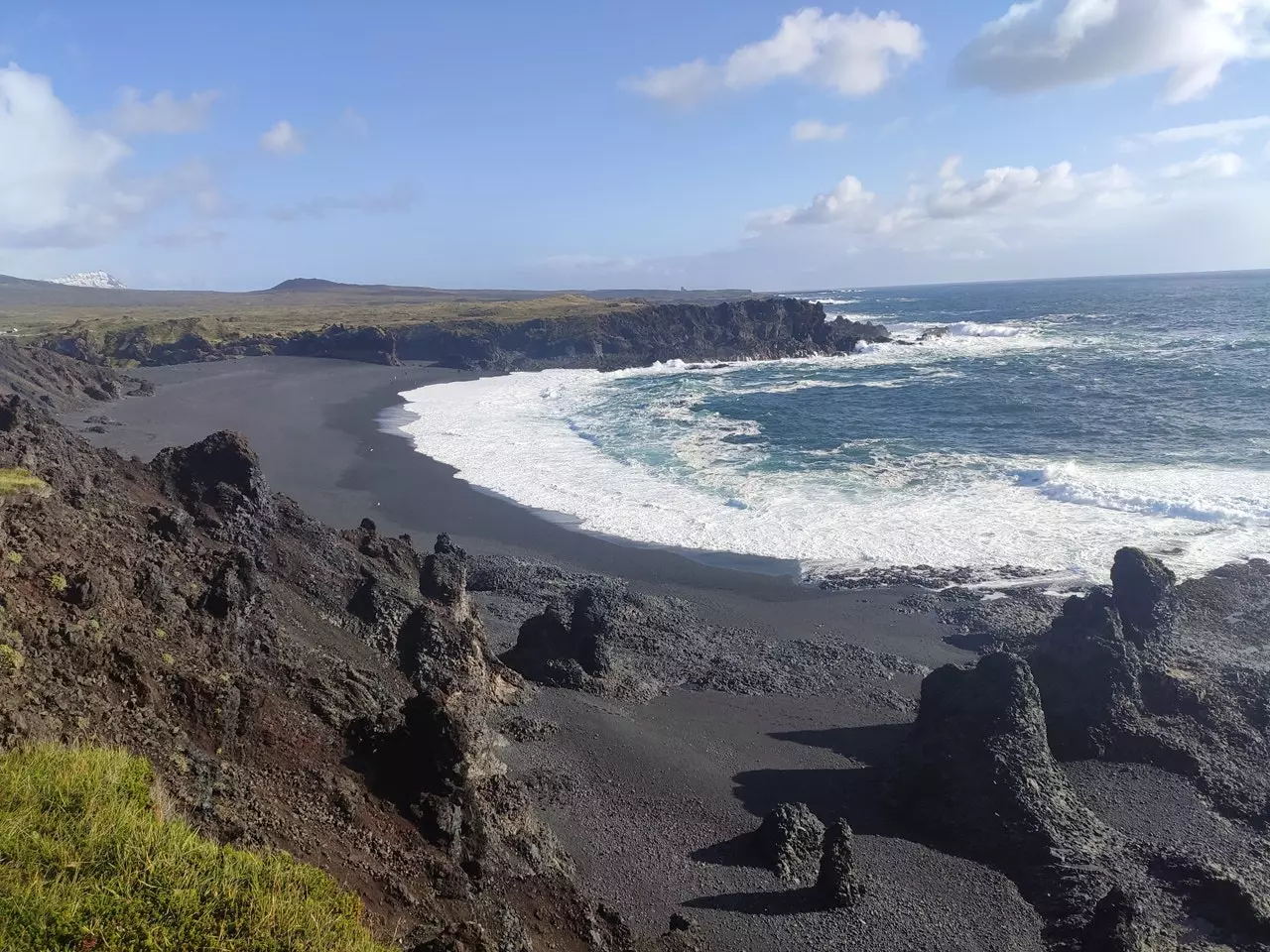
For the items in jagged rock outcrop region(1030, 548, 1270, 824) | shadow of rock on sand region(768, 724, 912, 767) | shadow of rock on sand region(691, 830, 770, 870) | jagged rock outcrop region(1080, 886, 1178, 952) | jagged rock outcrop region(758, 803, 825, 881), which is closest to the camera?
jagged rock outcrop region(1080, 886, 1178, 952)

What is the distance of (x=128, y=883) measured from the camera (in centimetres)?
539

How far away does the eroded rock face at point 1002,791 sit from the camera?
11.4m

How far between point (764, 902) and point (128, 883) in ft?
26.5

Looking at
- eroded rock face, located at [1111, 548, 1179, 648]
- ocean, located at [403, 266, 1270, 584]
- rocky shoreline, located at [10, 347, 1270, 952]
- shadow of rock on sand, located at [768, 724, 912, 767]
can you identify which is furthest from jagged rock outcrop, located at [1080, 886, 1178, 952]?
ocean, located at [403, 266, 1270, 584]

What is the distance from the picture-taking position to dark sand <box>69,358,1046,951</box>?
10648mm

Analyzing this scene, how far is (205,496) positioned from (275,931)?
597 inches

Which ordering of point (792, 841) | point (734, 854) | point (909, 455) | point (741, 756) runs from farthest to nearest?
point (909, 455), point (741, 756), point (734, 854), point (792, 841)

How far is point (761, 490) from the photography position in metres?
32.1

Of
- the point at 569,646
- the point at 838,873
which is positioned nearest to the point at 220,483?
the point at 569,646

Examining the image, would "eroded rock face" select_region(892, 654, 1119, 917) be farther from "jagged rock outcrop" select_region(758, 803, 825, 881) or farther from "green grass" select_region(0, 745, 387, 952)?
"green grass" select_region(0, 745, 387, 952)

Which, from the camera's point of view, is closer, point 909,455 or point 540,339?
point 909,455

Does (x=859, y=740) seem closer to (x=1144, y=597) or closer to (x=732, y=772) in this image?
(x=732, y=772)

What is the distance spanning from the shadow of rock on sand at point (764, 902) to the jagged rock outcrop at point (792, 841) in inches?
12.6

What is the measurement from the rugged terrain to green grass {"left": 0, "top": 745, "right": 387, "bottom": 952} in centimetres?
93
